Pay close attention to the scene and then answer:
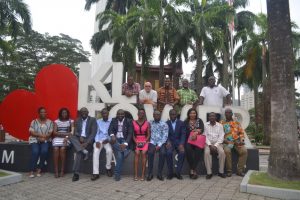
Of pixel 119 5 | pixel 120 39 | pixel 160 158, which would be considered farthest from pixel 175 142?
pixel 119 5

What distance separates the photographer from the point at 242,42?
28.9 meters

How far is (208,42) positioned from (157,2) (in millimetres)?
4579

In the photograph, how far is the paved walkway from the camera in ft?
18.4

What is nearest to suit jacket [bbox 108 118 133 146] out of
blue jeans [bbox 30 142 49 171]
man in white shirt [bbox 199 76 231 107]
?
blue jeans [bbox 30 142 49 171]

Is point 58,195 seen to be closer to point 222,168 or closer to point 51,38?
point 222,168

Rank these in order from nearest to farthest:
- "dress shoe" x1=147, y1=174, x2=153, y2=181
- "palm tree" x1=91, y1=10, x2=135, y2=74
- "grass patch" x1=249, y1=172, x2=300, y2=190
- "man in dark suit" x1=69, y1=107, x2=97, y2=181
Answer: "grass patch" x1=249, y1=172, x2=300, y2=190 < "dress shoe" x1=147, y1=174, x2=153, y2=181 < "man in dark suit" x1=69, y1=107, x2=97, y2=181 < "palm tree" x1=91, y1=10, x2=135, y2=74

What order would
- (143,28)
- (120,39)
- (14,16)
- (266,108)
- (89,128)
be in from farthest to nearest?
(120,39) < (266,108) < (143,28) < (14,16) < (89,128)

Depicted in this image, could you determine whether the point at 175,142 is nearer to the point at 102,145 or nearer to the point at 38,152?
the point at 102,145

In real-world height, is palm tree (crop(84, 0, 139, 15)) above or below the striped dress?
above

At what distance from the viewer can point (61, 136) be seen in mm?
7836

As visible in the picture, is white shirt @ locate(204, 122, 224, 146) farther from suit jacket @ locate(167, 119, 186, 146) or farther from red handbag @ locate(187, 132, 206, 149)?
suit jacket @ locate(167, 119, 186, 146)

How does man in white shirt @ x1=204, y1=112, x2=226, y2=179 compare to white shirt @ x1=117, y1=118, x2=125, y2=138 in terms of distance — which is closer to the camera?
man in white shirt @ x1=204, y1=112, x2=226, y2=179

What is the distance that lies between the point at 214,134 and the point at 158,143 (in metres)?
1.37

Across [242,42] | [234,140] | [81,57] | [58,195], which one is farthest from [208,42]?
[81,57]
